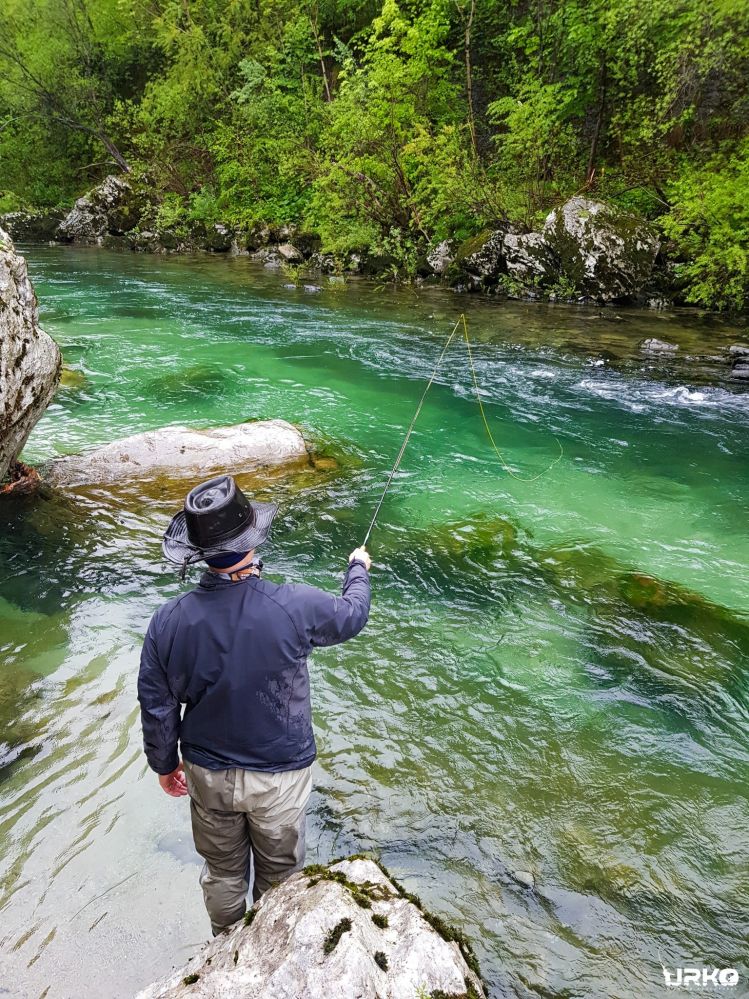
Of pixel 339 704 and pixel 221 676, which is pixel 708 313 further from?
pixel 221 676

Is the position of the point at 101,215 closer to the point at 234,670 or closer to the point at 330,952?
the point at 234,670

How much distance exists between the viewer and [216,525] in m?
2.15

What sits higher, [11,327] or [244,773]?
[11,327]

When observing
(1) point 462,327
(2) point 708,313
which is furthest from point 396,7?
(2) point 708,313

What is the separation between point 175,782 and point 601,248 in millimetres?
16714

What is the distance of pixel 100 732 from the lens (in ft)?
12.6

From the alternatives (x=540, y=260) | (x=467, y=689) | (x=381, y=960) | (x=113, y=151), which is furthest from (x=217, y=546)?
(x=113, y=151)

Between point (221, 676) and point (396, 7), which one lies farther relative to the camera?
point (396, 7)

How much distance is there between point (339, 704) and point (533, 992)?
1.97 meters

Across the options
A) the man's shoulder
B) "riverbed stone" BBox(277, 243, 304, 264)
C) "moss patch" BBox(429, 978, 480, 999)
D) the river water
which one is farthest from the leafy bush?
"moss patch" BBox(429, 978, 480, 999)

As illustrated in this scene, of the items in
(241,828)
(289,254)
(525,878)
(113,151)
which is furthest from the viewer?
(113,151)

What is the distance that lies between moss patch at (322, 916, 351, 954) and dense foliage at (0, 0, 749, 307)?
1500 cm

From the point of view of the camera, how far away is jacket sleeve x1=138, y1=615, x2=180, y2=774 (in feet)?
7.30

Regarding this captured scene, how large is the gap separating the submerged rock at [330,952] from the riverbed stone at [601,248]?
16464mm
